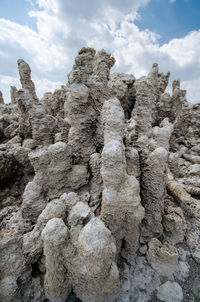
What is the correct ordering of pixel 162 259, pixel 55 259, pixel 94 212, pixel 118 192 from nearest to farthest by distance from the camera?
pixel 55 259, pixel 118 192, pixel 162 259, pixel 94 212

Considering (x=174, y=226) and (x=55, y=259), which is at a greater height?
(x=55, y=259)

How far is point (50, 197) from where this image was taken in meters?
2.83

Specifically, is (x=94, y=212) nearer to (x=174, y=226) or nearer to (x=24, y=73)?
(x=174, y=226)

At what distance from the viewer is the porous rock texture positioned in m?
1.99

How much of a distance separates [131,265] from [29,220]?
6.81ft

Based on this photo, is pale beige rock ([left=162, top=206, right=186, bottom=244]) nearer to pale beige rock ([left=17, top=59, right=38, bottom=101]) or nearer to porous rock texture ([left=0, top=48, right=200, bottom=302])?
porous rock texture ([left=0, top=48, right=200, bottom=302])

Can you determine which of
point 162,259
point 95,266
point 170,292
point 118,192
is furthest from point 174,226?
point 95,266

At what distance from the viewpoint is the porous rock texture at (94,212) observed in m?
1.99

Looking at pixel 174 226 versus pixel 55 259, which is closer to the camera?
pixel 55 259

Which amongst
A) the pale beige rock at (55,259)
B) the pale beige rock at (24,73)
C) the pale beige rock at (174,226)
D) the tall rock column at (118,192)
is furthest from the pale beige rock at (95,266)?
the pale beige rock at (24,73)

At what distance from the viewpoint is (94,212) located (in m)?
2.78

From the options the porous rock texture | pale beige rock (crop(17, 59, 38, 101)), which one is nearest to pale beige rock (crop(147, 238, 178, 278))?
the porous rock texture

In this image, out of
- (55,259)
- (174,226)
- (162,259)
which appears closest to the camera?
(55,259)

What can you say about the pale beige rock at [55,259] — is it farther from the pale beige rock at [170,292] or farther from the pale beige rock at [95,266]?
the pale beige rock at [170,292]
